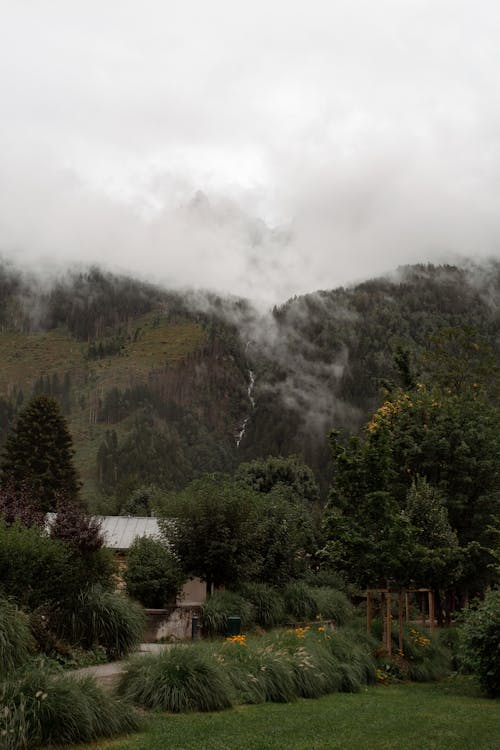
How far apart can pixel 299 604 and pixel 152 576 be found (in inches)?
198

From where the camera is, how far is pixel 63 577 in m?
15.5

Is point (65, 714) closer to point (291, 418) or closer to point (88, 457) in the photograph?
point (88, 457)

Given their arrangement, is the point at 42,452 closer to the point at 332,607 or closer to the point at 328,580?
the point at 328,580

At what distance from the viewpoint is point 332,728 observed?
11.3m

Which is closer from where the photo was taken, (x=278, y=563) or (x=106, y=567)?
(x=106, y=567)

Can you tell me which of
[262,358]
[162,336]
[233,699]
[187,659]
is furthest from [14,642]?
[162,336]

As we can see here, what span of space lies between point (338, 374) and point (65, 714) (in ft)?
480

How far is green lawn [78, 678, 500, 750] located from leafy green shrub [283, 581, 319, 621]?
10107 mm

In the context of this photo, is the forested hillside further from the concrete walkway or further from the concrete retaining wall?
the concrete walkway

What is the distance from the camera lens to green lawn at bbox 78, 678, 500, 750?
9.76 metres

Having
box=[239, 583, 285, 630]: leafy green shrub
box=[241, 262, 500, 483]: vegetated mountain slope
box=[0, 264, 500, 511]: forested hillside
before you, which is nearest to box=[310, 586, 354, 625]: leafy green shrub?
box=[239, 583, 285, 630]: leafy green shrub

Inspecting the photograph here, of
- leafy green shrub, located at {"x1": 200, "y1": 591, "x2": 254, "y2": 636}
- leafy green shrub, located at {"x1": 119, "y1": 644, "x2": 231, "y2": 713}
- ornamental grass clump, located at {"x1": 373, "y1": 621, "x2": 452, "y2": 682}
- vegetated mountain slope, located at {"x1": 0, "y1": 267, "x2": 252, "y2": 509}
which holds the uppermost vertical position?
vegetated mountain slope, located at {"x1": 0, "y1": 267, "x2": 252, "y2": 509}

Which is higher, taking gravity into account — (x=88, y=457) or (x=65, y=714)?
(x=88, y=457)

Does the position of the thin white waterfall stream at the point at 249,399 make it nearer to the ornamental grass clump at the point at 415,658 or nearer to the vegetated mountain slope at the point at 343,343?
the vegetated mountain slope at the point at 343,343
